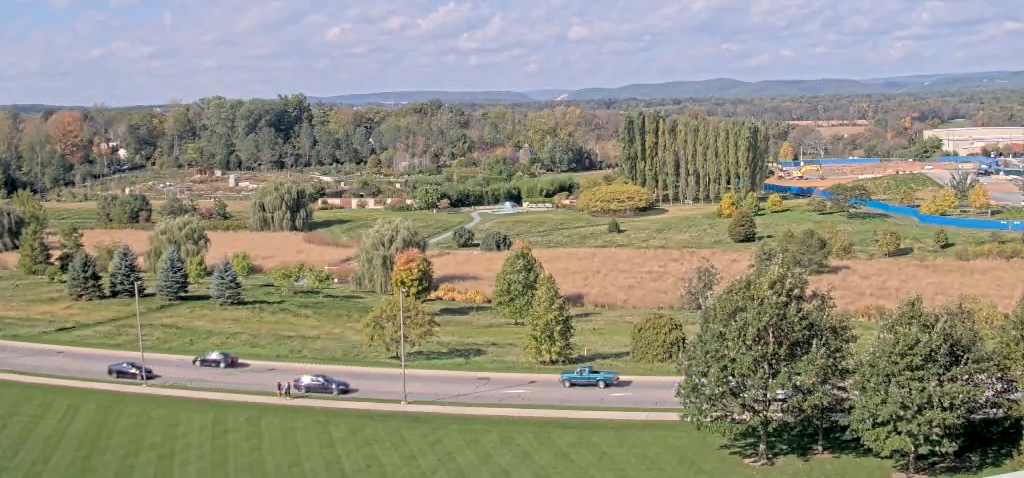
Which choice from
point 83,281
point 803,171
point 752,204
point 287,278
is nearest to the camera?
point 83,281

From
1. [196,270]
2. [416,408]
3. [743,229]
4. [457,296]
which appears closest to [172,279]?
[196,270]

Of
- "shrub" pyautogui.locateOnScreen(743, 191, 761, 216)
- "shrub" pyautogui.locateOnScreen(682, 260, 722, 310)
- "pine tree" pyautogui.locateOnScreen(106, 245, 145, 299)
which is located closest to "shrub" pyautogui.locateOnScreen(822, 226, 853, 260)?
"shrub" pyautogui.locateOnScreen(682, 260, 722, 310)

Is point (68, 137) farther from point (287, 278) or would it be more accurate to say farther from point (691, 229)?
point (287, 278)

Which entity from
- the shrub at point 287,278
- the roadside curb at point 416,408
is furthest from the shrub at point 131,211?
the roadside curb at point 416,408

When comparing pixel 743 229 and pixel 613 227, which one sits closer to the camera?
pixel 743 229

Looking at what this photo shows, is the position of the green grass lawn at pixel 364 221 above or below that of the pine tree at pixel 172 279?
below

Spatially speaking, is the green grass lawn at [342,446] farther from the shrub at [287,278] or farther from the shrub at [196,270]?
the shrub at [196,270]
